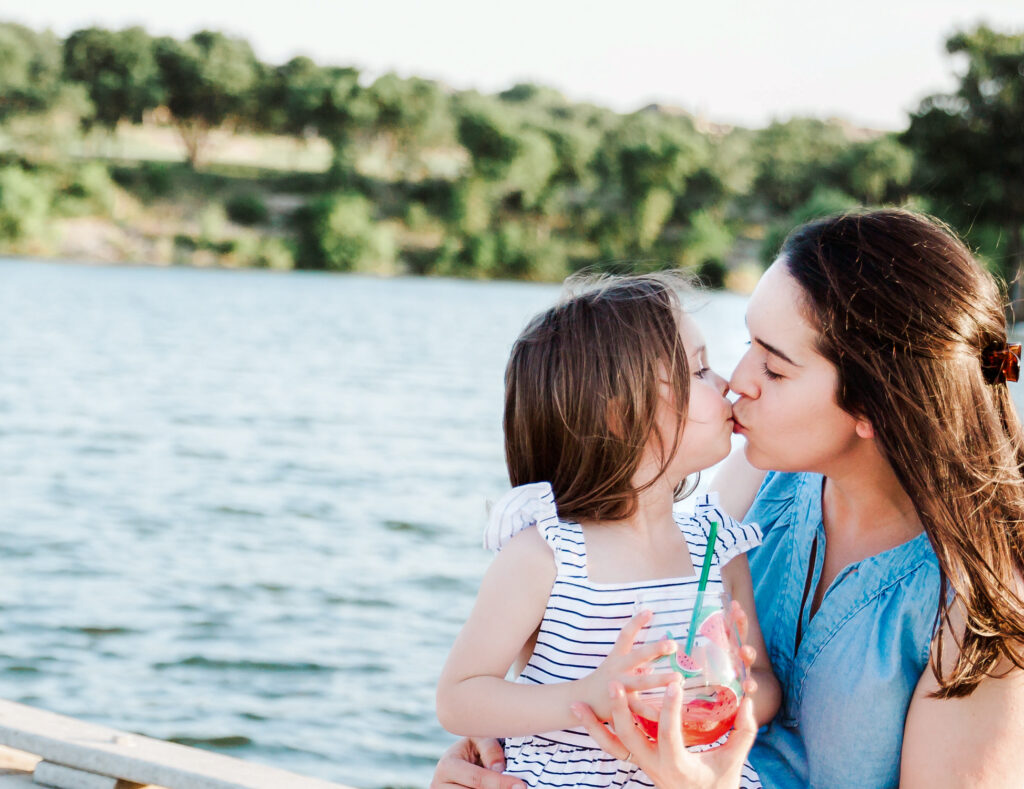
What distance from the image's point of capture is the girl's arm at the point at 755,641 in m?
2.02

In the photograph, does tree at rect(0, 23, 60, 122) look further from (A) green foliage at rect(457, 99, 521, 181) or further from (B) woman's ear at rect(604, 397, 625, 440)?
(B) woman's ear at rect(604, 397, 625, 440)

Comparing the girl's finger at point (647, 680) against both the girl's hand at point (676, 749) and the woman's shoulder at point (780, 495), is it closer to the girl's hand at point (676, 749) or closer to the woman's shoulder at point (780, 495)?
the girl's hand at point (676, 749)

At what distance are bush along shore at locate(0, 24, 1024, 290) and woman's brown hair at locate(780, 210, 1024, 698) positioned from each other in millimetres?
41514

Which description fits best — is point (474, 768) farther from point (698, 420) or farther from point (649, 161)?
point (649, 161)

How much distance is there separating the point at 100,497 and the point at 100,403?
16.0ft

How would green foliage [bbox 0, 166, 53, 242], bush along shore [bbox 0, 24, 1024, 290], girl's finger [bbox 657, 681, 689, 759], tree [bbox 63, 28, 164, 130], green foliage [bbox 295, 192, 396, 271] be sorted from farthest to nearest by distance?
1. tree [bbox 63, 28, 164, 130]
2. green foliage [bbox 295, 192, 396, 271]
3. bush along shore [bbox 0, 24, 1024, 290]
4. green foliage [bbox 0, 166, 53, 242]
5. girl's finger [bbox 657, 681, 689, 759]

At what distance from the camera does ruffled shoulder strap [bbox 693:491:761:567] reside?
2.15 meters

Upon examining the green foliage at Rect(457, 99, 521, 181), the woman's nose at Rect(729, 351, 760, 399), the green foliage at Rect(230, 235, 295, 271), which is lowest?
the green foliage at Rect(230, 235, 295, 271)

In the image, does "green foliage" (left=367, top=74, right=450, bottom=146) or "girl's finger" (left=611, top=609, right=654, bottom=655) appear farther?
"green foliage" (left=367, top=74, right=450, bottom=146)

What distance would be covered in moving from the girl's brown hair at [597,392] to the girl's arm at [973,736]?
0.61m

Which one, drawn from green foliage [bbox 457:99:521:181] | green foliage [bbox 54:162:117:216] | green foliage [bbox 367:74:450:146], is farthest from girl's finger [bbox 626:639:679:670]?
green foliage [bbox 367:74:450:146]

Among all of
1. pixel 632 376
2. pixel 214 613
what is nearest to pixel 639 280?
pixel 632 376

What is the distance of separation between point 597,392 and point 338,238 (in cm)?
4407

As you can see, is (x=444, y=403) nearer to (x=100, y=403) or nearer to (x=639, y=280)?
(x=100, y=403)
